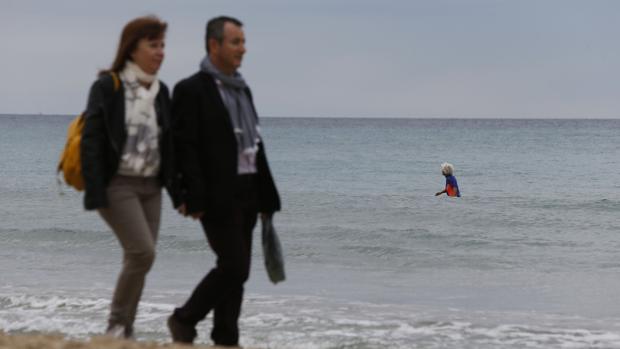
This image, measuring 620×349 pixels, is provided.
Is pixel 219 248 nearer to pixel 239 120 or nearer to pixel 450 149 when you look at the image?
pixel 239 120

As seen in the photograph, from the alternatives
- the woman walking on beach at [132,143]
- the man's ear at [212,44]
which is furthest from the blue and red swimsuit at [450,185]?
the woman walking on beach at [132,143]

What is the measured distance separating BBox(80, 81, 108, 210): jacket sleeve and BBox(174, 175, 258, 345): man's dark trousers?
565 mm

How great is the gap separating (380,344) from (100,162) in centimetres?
386

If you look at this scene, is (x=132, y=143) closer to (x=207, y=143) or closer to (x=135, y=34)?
(x=207, y=143)

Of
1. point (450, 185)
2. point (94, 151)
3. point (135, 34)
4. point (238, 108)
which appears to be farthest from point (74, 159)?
point (450, 185)

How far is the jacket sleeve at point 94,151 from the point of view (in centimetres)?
508

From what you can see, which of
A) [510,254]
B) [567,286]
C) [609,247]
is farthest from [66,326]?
[609,247]

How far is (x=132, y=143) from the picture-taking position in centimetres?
523

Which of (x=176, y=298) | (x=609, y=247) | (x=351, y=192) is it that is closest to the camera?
(x=176, y=298)

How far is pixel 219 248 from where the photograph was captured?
5.39 m

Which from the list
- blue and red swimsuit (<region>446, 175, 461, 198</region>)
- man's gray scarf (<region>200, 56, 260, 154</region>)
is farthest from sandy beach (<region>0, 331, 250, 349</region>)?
blue and red swimsuit (<region>446, 175, 461, 198</region>)

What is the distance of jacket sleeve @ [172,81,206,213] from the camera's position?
17.1 ft

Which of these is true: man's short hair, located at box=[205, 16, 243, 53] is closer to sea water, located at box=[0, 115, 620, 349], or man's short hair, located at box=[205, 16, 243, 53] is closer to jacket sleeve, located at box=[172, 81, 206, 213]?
jacket sleeve, located at box=[172, 81, 206, 213]

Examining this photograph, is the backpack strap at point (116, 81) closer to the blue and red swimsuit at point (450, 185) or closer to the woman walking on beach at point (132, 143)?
the woman walking on beach at point (132, 143)
